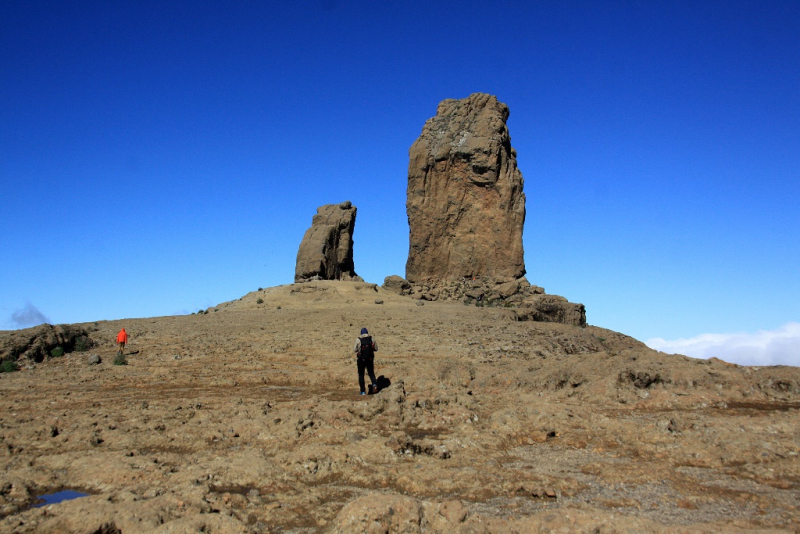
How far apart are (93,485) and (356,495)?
2.74 metres

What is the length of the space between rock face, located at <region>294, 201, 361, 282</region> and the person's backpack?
25812 mm

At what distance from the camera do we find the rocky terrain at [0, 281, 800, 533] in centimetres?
469

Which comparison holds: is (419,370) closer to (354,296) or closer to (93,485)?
(93,485)

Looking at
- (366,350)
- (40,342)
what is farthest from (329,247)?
(366,350)

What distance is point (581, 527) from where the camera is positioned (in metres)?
4.29

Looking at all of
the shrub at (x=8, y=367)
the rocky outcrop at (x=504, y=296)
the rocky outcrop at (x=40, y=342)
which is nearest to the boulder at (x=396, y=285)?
the rocky outcrop at (x=504, y=296)

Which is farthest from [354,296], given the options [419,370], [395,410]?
[395,410]

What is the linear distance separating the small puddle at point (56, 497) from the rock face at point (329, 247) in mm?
31223

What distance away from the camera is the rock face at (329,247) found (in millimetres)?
37844

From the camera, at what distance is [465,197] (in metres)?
35.0

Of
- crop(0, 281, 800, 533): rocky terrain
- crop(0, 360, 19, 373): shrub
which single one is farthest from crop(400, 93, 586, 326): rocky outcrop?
crop(0, 360, 19, 373): shrub

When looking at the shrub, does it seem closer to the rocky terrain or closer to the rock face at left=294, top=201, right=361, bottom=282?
the rocky terrain

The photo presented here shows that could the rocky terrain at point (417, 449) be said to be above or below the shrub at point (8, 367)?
below

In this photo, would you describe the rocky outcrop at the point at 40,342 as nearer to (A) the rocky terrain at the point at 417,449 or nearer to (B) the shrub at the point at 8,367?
(B) the shrub at the point at 8,367
